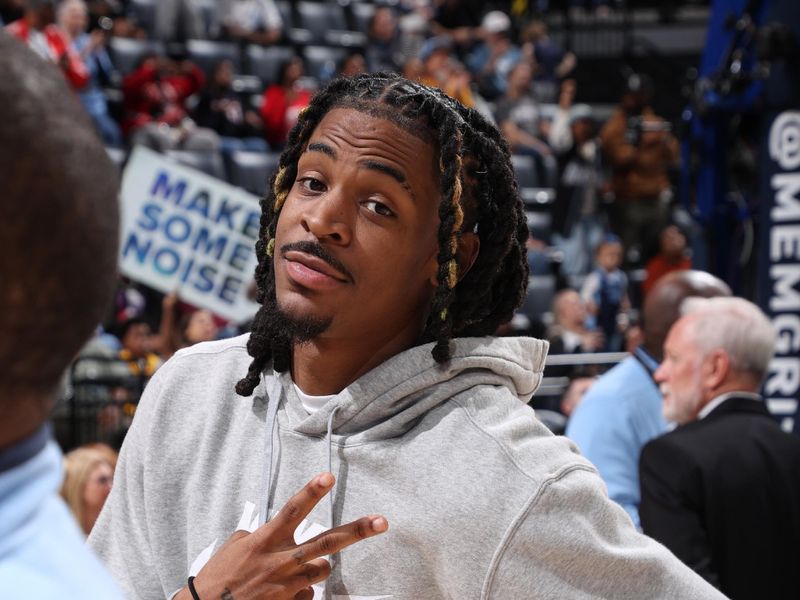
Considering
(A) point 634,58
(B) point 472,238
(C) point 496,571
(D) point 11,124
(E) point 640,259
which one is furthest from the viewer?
(A) point 634,58

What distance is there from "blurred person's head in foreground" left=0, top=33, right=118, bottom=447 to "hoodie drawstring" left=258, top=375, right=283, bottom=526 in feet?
2.90

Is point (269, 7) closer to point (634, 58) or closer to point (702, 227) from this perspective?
point (634, 58)

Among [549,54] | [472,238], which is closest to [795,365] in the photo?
[472,238]

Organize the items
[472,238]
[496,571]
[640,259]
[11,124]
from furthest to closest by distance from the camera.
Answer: [640,259] → [472,238] → [496,571] → [11,124]

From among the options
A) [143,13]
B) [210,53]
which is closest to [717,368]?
[210,53]

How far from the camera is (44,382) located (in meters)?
0.77

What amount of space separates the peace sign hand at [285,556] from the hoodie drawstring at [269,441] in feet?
0.51

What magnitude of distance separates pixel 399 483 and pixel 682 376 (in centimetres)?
184

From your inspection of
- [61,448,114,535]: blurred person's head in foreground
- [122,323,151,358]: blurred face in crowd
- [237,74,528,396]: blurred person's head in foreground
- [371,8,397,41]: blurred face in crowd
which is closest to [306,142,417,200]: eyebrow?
[237,74,528,396]: blurred person's head in foreground

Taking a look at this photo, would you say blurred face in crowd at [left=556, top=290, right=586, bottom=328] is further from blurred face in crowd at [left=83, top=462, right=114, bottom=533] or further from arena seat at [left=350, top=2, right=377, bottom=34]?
blurred face in crowd at [left=83, top=462, right=114, bottom=533]

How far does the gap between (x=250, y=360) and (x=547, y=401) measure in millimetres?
6254

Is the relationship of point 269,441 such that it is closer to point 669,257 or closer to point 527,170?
point 669,257

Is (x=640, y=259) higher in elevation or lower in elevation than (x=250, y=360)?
lower

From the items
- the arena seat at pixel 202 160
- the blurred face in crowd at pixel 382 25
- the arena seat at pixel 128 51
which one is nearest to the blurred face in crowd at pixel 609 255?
the arena seat at pixel 202 160
